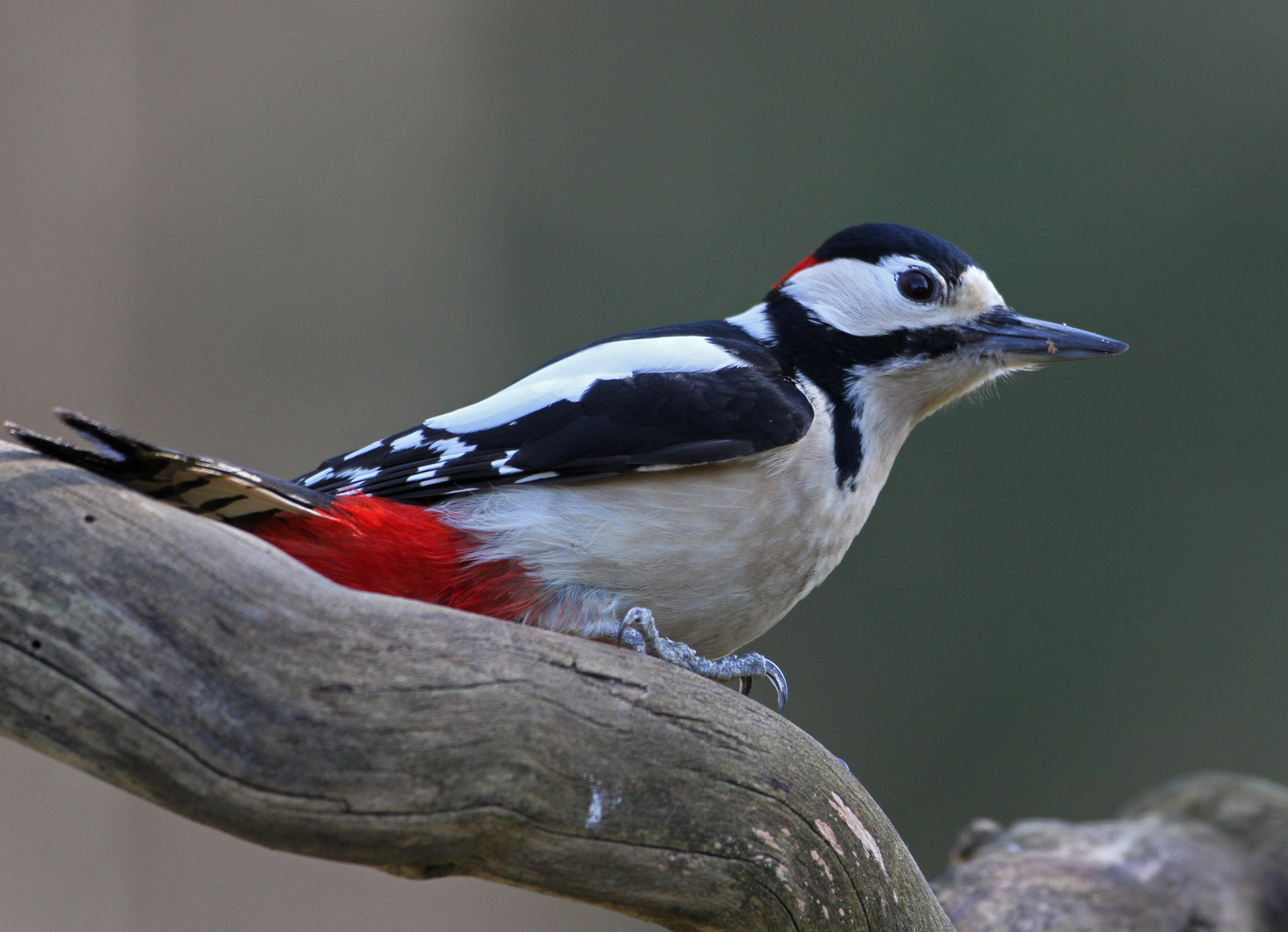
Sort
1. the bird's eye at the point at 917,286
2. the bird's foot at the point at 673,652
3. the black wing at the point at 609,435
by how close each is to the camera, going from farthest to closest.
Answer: the bird's eye at the point at 917,286 → the black wing at the point at 609,435 → the bird's foot at the point at 673,652

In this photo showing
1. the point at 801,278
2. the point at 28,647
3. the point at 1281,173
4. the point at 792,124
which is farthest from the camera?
the point at 792,124

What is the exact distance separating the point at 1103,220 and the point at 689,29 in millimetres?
2006

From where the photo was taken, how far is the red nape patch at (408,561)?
5.10 ft

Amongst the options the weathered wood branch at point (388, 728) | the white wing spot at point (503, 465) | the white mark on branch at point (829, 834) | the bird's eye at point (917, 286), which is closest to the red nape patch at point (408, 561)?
the white wing spot at point (503, 465)

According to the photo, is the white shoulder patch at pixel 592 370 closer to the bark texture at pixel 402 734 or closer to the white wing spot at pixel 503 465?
the white wing spot at pixel 503 465

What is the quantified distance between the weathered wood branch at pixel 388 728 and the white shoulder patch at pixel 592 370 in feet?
1.68

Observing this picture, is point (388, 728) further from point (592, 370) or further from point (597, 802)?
point (592, 370)

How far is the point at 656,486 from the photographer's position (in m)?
1.61

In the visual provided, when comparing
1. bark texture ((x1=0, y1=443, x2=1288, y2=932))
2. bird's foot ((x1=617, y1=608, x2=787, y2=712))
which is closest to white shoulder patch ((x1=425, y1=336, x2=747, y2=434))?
bird's foot ((x1=617, y1=608, x2=787, y2=712))

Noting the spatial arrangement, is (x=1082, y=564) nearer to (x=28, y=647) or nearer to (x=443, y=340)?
(x=443, y=340)

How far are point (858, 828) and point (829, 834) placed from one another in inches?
2.1

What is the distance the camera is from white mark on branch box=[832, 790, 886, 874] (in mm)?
1387

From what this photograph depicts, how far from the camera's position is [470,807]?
118 centimetres

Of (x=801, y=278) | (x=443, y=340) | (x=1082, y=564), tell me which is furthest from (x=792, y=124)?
(x=801, y=278)
